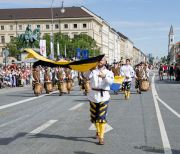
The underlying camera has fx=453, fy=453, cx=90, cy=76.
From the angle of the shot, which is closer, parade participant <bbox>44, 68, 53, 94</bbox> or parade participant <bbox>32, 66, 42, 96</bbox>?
parade participant <bbox>32, 66, 42, 96</bbox>

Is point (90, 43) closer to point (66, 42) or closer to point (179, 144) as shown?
point (66, 42)

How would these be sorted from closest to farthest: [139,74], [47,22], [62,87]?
[62,87] → [139,74] → [47,22]

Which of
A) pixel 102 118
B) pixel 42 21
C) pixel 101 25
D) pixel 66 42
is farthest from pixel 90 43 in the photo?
pixel 102 118

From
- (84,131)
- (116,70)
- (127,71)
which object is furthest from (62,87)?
(84,131)

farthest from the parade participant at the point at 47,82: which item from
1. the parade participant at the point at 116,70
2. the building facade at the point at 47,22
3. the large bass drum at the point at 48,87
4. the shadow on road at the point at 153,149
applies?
the building facade at the point at 47,22

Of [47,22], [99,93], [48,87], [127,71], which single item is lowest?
[48,87]

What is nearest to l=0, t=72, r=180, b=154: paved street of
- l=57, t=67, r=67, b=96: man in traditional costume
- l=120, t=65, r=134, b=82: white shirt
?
l=120, t=65, r=134, b=82: white shirt

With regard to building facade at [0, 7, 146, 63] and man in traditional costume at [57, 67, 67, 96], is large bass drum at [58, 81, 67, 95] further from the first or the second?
building facade at [0, 7, 146, 63]

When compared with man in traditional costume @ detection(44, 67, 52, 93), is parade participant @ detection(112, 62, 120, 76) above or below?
above

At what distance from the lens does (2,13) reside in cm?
15188

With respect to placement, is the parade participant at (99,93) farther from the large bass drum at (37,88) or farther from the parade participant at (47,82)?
the parade participant at (47,82)

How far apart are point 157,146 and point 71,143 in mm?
1745

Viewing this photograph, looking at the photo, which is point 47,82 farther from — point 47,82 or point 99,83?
point 99,83

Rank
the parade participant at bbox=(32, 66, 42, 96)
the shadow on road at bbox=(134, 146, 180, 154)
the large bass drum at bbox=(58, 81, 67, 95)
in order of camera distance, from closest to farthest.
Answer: the shadow on road at bbox=(134, 146, 180, 154)
the parade participant at bbox=(32, 66, 42, 96)
the large bass drum at bbox=(58, 81, 67, 95)
